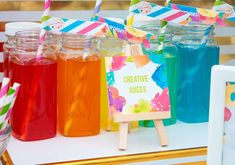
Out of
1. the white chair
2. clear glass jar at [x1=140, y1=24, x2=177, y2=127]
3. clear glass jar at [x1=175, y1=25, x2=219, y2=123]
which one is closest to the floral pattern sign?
clear glass jar at [x1=140, y1=24, x2=177, y2=127]

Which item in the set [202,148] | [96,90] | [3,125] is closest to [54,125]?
[96,90]

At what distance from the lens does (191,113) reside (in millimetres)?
1851

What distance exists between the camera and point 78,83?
1659 millimetres

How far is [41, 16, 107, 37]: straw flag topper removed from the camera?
160cm

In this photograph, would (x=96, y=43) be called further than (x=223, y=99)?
Yes

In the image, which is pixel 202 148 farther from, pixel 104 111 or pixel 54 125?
pixel 54 125

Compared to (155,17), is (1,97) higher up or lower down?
lower down

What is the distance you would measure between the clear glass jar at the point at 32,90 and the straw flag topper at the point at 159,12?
0.34m

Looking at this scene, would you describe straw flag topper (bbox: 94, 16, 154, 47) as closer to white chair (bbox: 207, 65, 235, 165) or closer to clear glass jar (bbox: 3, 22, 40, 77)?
clear glass jar (bbox: 3, 22, 40, 77)

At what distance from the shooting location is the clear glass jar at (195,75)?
1849 millimetres

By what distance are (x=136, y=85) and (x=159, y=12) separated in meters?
0.29

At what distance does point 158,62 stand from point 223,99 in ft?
1.84

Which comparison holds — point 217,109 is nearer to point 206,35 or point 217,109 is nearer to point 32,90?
point 32,90

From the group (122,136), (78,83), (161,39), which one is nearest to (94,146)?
(122,136)
